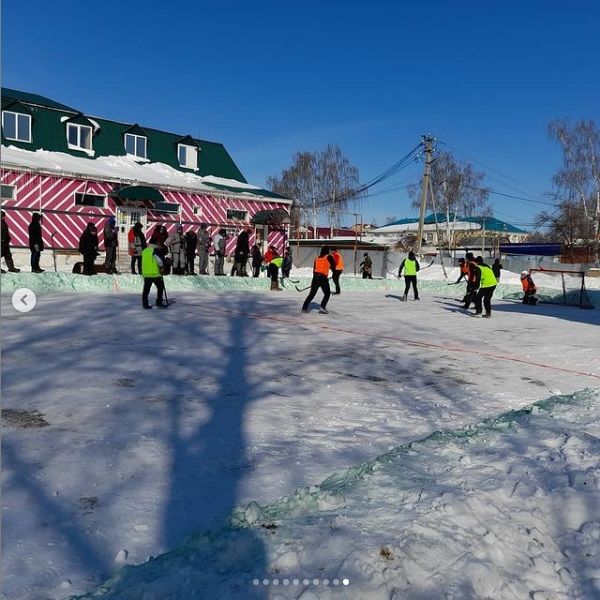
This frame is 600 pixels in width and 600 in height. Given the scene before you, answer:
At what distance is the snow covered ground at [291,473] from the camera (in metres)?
2.51

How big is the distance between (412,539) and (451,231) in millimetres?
66404

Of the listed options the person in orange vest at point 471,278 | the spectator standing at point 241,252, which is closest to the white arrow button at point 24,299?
the spectator standing at point 241,252

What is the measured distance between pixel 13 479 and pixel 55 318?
6911 millimetres

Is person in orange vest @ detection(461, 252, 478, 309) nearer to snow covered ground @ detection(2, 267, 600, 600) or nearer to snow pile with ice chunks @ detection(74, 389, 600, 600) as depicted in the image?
snow covered ground @ detection(2, 267, 600, 600)

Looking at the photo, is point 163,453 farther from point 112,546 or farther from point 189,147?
point 189,147

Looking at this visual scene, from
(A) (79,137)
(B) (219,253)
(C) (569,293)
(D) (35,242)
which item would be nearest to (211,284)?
(B) (219,253)

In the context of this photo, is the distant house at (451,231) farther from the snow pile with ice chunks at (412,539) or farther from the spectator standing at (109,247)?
the snow pile with ice chunks at (412,539)

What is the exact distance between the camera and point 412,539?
2.71 metres

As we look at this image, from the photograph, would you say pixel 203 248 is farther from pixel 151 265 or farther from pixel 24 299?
pixel 151 265

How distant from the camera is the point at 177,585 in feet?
7.75

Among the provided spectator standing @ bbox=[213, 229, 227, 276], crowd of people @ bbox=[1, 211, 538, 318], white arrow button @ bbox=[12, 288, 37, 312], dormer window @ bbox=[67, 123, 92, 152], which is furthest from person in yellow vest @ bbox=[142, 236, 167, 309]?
dormer window @ bbox=[67, 123, 92, 152]

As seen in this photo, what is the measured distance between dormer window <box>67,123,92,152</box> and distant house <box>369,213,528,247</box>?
33876mm

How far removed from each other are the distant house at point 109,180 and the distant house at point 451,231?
1082 inches

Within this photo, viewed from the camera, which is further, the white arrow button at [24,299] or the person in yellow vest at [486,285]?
the person in yellow vest at [486,285]
